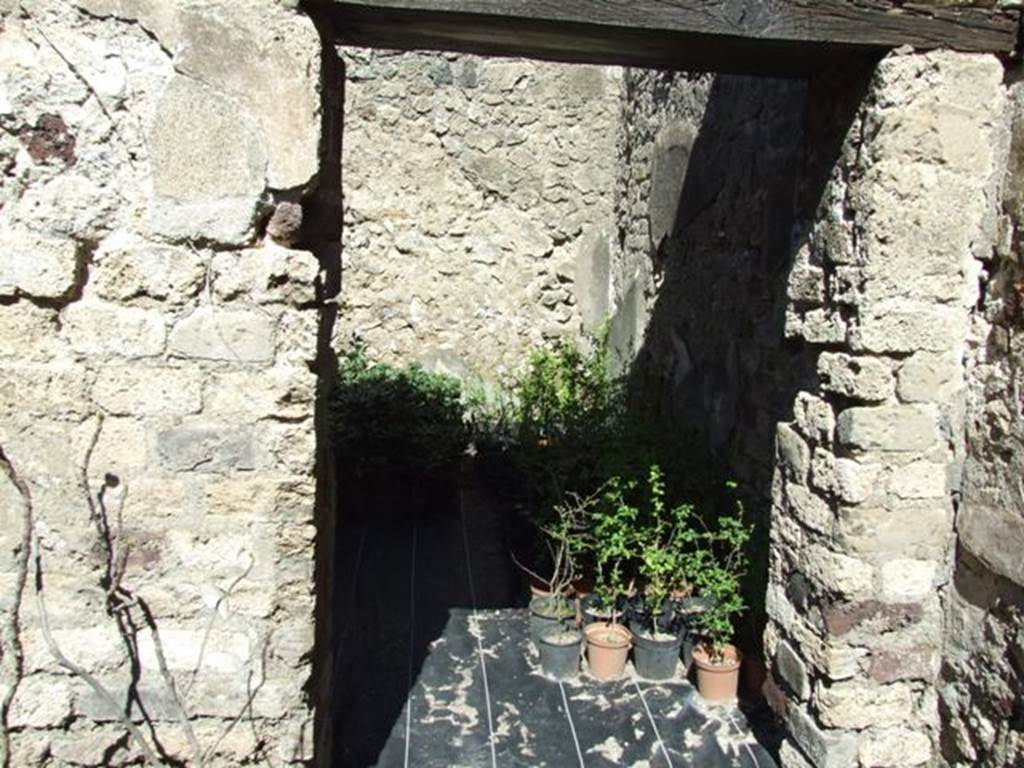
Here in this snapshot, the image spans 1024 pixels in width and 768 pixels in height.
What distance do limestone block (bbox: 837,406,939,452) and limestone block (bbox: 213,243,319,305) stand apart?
1564 millimetres

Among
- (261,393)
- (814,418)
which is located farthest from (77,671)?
(814,418)

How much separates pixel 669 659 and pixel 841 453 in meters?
1.43

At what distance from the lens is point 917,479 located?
2.50 metres

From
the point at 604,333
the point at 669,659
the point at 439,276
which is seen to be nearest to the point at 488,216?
the point at 439,276

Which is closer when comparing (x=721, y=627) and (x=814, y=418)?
(x=814, y=418)

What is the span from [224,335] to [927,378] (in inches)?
75.6

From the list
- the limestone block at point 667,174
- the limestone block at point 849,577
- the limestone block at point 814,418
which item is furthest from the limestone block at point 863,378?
Result: the limestone block at point 667,174

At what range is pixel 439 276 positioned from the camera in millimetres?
6664

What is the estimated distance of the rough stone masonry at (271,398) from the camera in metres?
2.04

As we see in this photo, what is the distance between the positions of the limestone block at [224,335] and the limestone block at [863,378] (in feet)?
5.30

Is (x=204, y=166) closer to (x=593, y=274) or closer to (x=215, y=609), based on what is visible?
(x=215, y=609)

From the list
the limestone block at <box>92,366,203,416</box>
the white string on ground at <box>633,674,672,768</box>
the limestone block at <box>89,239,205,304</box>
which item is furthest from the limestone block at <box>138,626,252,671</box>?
the white string on ground at <box>633,674,672,768</box>

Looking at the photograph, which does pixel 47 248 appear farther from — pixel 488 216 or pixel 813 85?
pixel 488 216

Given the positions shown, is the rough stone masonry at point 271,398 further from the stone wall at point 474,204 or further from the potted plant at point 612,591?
the stone wall at point 474,204
